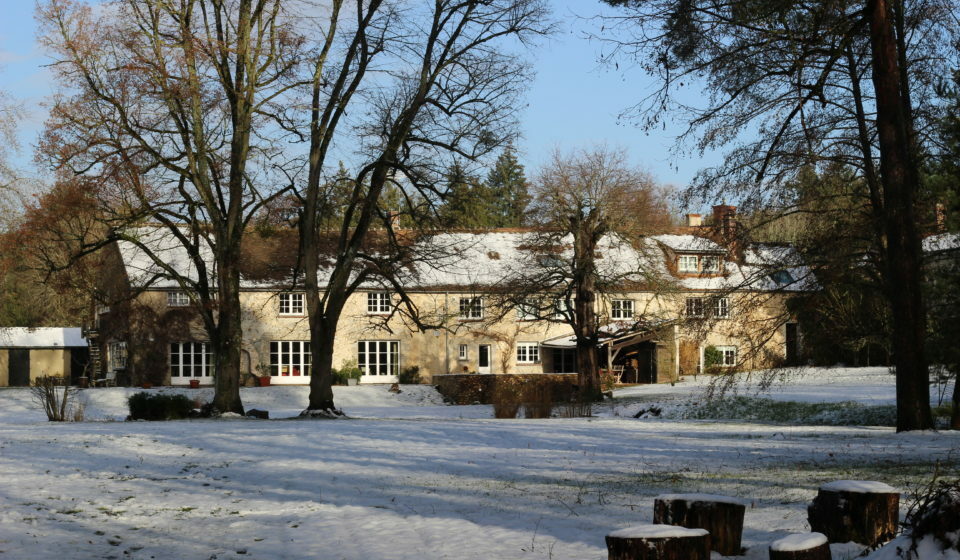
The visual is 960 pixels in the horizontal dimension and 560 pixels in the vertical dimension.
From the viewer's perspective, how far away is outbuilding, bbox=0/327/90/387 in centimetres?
5284

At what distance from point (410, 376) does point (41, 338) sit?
21.6m

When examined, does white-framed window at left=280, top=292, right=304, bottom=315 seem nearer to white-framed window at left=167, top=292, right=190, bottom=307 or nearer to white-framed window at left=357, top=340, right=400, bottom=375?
white-framed window at left=357, top=340, right=400, bottom=375

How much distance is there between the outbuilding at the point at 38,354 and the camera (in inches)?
2080

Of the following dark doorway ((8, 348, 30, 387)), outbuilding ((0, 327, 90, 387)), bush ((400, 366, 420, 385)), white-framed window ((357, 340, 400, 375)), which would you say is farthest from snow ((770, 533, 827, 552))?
dark doorway ((8, 348, 30, 387))

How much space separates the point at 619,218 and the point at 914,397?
→ 19615 millimetres

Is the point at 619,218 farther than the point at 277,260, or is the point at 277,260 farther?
the point at 277,260

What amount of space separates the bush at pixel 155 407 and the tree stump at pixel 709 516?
20.2 metres

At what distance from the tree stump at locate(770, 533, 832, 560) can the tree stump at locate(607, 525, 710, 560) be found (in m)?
0.56

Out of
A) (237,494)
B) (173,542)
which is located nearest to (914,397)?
(237,494)

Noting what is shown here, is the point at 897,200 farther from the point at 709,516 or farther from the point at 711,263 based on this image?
the point at 709,516

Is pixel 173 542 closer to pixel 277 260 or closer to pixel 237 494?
pixel 237 494

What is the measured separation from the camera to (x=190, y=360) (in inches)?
1844

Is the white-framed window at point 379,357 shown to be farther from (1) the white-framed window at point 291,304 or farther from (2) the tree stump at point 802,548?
(2) the tree stump at point 802,548

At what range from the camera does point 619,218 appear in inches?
Answer: 1446
